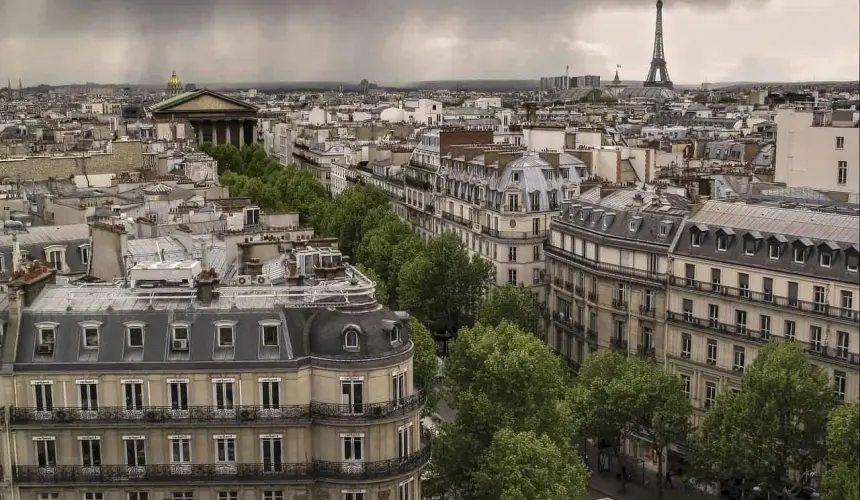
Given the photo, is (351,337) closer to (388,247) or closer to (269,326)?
(269,326)

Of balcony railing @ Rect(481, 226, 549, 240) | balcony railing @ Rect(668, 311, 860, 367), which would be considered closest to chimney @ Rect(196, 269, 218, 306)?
balcony railing @ Rect(668, 311, 860, 367)

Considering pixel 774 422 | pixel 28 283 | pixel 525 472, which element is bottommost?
pixel 525 472

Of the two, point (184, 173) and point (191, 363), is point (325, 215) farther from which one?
point (191, 363)

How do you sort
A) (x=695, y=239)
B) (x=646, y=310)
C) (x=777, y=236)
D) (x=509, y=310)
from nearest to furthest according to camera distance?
(x=777, y=236)
(x=695, y=239)
(x=646, y=310)
(x=509, y=310)

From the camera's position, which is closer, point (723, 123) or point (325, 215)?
point (325, 215)

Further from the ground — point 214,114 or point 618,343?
point 214,114

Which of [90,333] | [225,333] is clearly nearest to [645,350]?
[225,333]

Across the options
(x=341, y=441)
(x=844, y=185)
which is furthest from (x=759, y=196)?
(x=341, y=441)
